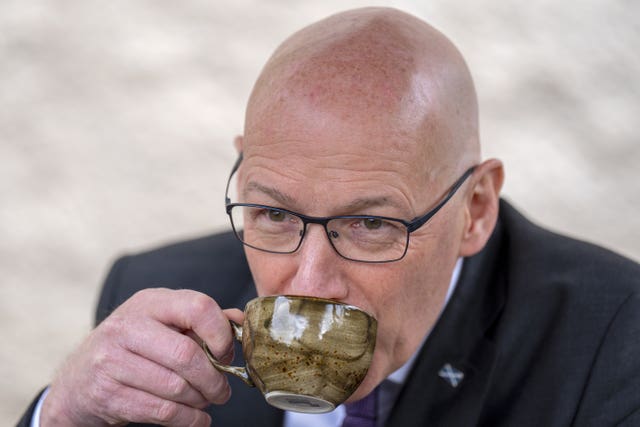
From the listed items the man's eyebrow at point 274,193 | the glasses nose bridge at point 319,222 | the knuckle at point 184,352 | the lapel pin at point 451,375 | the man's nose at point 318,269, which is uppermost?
the man's eyebrow at point 274,193

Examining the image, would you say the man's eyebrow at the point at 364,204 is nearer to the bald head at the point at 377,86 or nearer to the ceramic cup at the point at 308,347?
the bald head at the point at 377,86

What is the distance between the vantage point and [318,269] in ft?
6.59

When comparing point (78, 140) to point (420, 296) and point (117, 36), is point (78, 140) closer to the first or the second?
point (117, 36)

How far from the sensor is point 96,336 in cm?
209

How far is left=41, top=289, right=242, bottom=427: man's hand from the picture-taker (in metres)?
1.94

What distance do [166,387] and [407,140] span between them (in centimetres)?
79

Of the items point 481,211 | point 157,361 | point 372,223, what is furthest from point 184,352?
point 481,211

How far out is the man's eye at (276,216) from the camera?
215 cm

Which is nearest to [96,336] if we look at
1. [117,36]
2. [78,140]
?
[78,140]

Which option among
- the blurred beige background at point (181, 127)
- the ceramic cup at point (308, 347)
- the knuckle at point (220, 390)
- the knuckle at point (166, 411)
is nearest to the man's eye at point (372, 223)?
the ceramic cup at point (308, 347)

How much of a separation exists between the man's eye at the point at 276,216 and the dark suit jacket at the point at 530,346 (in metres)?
0.63

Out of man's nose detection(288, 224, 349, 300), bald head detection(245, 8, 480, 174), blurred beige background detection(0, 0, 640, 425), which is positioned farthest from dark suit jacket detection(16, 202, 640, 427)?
blurred beige background detection(0, 0, 640, 425)

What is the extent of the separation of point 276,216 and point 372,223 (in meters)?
0.23

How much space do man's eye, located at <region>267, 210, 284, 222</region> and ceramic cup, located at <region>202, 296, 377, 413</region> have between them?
0.37 metres
